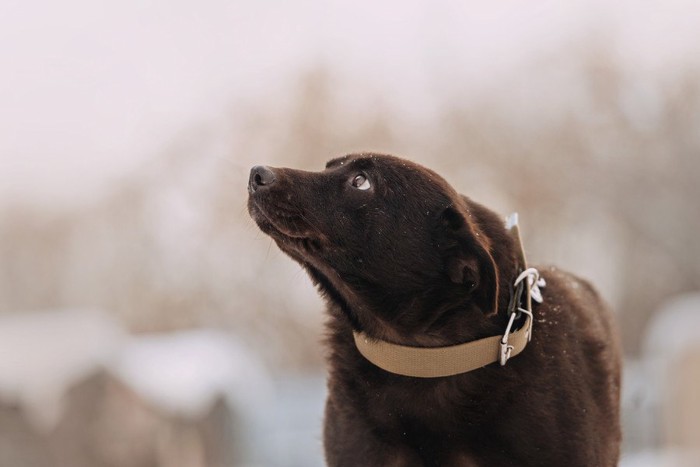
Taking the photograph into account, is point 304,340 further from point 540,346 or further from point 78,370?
point 540,346

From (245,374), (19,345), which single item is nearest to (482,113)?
(245,374)

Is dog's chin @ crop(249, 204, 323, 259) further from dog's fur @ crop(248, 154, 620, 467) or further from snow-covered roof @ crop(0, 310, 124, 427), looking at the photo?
snow-covered roof @ crop(0, 310, 124, 427)

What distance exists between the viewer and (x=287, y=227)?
3.56 m

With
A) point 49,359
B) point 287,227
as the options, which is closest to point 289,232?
point 287,227

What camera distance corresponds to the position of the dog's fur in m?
3.52

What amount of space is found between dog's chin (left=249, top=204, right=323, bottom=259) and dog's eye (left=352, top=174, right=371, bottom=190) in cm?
24

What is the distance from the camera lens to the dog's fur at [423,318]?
3523mm

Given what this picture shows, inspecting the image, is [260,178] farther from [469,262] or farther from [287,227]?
[469,262]

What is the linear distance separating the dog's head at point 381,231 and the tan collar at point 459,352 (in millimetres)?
108

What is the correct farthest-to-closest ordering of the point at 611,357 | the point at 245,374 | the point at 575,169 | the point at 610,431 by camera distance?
the point at 575,169
the point at 245,374
the point at 611,357
the point at 610,431

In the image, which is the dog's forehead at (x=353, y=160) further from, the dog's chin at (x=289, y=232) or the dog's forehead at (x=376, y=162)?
the dog's chin at (x=289, y=232)

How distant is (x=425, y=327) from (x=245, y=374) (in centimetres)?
891

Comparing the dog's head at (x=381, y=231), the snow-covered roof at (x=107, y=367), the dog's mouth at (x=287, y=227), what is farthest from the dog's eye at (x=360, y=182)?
the snow-covered roof at (x=107, y=367)

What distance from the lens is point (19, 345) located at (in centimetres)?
1059
